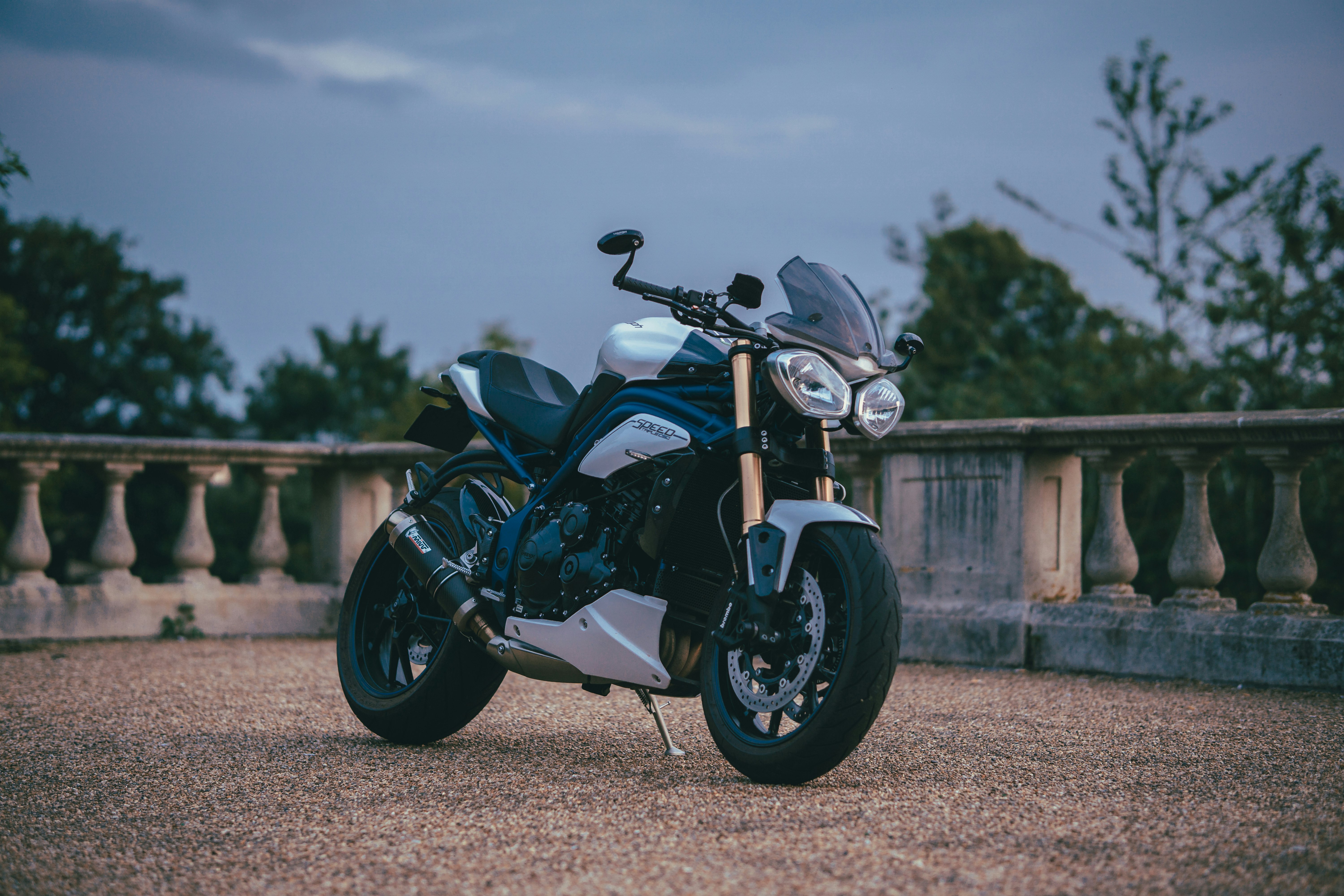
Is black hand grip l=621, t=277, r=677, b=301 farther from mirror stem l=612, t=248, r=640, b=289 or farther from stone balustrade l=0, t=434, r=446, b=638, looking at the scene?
stone balustrade l=0, t=434, r=446, b=638

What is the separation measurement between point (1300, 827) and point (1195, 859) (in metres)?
0.45

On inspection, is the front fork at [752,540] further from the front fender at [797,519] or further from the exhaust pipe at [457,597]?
the exhaust pipe at [457,597]

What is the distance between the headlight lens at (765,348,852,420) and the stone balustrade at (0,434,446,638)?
448 centimetres

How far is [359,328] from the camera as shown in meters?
49.8

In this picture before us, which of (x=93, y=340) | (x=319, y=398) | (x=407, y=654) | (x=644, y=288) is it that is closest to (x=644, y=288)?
(x=644, y=288)

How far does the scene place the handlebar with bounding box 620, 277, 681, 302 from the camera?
11.5 ft

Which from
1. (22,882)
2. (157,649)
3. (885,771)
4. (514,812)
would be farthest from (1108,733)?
(157,649)

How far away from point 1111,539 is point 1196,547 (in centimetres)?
40

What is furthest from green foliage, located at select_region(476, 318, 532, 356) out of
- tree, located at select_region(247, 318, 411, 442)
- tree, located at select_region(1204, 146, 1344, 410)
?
tree, located at select_region(1204, 146, 1344, 410)

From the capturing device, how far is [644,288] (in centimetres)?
350

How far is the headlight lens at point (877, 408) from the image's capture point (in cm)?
320

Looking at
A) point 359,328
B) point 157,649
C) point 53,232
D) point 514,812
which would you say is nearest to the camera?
point 514,812

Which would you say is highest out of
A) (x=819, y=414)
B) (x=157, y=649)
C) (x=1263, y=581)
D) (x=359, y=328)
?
(x=359, y=328)

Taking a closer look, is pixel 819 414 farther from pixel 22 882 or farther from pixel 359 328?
pixel 359 328
